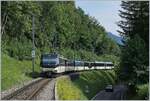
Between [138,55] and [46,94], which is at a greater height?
[138,55]

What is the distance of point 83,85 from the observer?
65.1 meters

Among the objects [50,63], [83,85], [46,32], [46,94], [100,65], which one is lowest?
[83,85]

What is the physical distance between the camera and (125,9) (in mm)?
70812

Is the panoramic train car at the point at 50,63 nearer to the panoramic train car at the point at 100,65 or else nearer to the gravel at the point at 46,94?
the gravel at the point at 46,94

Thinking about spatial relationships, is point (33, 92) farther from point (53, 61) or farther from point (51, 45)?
point (51, 45)

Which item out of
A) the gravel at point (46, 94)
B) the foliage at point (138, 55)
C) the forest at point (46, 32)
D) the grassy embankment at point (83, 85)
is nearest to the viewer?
the gravel at point (46, 94)

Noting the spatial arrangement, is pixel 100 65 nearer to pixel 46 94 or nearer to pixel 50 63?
pixel 50 63

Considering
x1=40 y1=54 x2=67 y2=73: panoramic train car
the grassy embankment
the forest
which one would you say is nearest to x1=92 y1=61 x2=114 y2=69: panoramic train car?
the grassy embankment

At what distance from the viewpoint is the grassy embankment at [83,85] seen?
128ft

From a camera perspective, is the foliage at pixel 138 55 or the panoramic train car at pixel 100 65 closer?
the foliage at pixel 138 55

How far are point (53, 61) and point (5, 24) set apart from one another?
19041 millimetres

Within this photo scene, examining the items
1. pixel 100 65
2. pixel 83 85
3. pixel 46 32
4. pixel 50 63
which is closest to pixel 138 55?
pixel 50 63

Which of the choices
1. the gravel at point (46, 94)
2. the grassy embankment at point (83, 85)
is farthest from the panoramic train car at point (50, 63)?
the gravel at point (46, 94)

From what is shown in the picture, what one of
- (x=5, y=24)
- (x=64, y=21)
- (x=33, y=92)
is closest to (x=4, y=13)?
(x=5, y=24)
